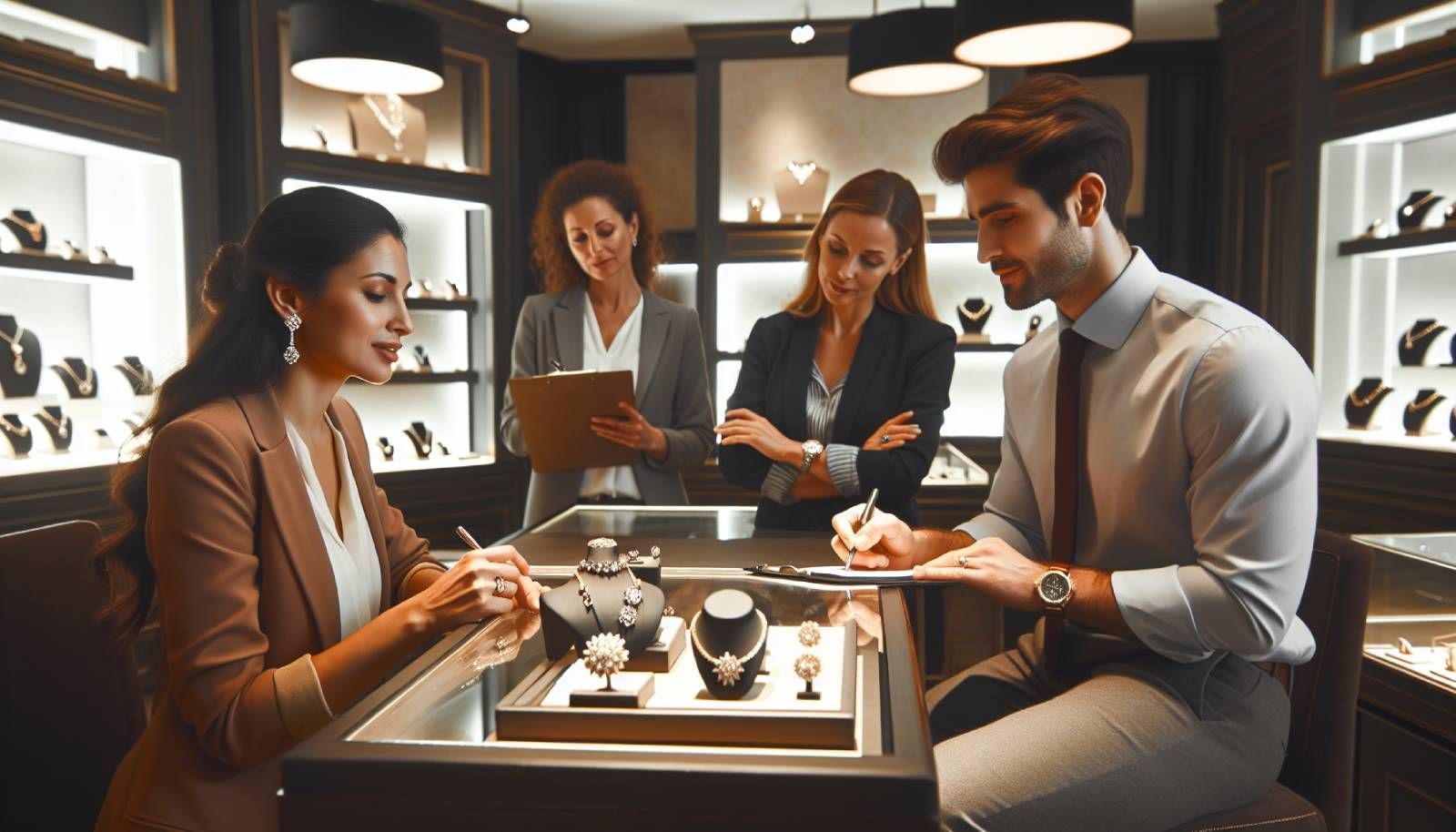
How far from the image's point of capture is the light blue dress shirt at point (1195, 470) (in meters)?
1.44

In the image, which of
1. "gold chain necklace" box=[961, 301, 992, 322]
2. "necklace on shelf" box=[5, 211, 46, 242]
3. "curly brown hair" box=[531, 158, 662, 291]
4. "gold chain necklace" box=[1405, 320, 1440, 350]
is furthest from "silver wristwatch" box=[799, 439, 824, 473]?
"gold chain necklace" box=[961, 301, 992, 322]

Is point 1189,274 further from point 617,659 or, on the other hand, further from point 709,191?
point 617,659

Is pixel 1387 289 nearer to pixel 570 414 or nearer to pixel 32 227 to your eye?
pixel 570 414

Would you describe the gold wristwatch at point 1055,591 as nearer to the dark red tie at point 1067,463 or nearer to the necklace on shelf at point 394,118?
the dark red tie at point 1067,463

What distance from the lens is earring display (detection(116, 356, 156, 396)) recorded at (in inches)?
163

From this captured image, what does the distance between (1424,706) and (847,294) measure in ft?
4.76

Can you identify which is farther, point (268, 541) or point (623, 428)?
point (623, 428)

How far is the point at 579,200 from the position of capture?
327 centimetres

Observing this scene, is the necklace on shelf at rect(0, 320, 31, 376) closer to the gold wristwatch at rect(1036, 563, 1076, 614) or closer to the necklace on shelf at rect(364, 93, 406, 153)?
the necklace on shelf at rect(364, 93, 406, 153)

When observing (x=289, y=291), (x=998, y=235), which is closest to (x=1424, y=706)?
(x=998, y=235)

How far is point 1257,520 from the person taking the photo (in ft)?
4.72

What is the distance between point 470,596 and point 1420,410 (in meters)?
4.27

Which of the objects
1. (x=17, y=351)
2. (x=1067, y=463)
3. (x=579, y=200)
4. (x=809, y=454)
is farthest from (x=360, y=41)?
(x=1067, y=463)

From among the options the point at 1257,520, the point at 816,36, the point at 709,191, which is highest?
the point at 816,36
